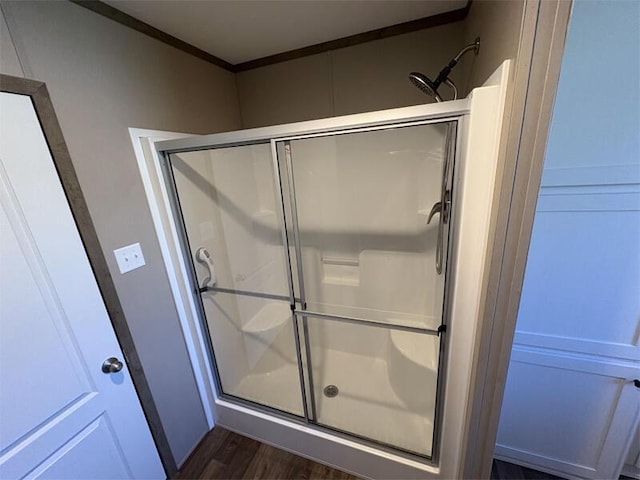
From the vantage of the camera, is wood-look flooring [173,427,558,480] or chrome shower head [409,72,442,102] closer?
chrome shower head [409,72,442,102]

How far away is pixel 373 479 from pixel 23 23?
7.95ft

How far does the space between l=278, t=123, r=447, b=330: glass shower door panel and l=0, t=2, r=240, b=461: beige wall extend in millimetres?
743

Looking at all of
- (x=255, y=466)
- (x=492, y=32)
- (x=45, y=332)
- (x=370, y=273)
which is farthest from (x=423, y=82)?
(x=255, y=466)

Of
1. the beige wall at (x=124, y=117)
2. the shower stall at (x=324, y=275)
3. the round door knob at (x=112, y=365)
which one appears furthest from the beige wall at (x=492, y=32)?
the round door knob at (x=112, y=365)

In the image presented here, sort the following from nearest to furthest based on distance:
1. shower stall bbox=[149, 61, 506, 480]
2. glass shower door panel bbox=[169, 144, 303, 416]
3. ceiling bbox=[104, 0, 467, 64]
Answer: ceiling bbox=[104, 0, 467, 64], shower stall bbox=[149, 61, 506, 480], glass shower door panel bbox=[169, 144, 303, 416]

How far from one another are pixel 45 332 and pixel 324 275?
4.80 feet

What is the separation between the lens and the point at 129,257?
1183mm

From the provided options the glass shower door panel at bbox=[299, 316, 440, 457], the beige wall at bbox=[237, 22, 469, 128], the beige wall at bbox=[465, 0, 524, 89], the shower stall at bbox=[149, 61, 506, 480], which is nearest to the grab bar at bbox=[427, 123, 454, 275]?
the shower stall at bbox=[149, 61, 506, 480]

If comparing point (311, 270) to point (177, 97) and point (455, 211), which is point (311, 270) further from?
point (177, 97)

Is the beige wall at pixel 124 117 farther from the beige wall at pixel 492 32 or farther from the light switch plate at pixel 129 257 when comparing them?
the beige wall at pixel 492 32

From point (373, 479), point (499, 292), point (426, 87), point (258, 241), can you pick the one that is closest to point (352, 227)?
point (258, 241)

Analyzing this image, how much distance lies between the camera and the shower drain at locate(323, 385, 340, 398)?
5.89 ft

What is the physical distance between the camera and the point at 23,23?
848mm

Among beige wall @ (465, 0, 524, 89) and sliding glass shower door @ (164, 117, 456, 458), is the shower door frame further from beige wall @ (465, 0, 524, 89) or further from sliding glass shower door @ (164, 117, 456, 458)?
beige wall @ (465, 0, 524, 89)
